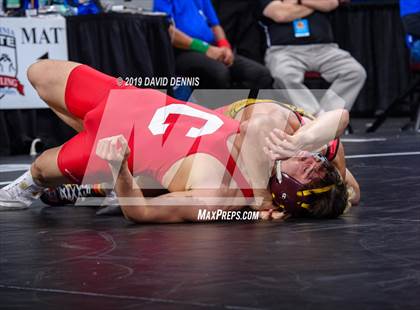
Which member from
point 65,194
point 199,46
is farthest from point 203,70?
point 65,194

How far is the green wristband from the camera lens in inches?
308

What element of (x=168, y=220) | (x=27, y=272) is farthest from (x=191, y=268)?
(x=168, y=220)

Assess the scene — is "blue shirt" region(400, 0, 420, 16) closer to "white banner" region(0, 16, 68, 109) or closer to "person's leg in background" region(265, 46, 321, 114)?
"person's leg in background" region(265, 46, 321, 114)

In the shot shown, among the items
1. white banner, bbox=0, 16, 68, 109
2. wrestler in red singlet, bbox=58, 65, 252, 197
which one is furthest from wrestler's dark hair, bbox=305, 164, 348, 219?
white banner, bbox=0, 16, 68, 109

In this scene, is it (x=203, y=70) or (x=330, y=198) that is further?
(x=203, y=70)

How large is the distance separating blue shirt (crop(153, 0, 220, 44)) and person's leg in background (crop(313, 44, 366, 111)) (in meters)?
1.03

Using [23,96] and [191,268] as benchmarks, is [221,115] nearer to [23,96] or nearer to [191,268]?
[191,268]

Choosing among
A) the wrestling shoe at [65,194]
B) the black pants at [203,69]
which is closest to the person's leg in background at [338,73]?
the black pants at [203,69]

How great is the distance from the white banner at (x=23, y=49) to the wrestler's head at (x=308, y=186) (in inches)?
148

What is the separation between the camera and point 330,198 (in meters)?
3.73

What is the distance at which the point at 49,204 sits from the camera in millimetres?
4527

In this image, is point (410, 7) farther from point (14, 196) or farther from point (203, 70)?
point (14, 196)

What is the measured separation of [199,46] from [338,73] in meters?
1.40

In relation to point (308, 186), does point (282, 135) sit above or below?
above
